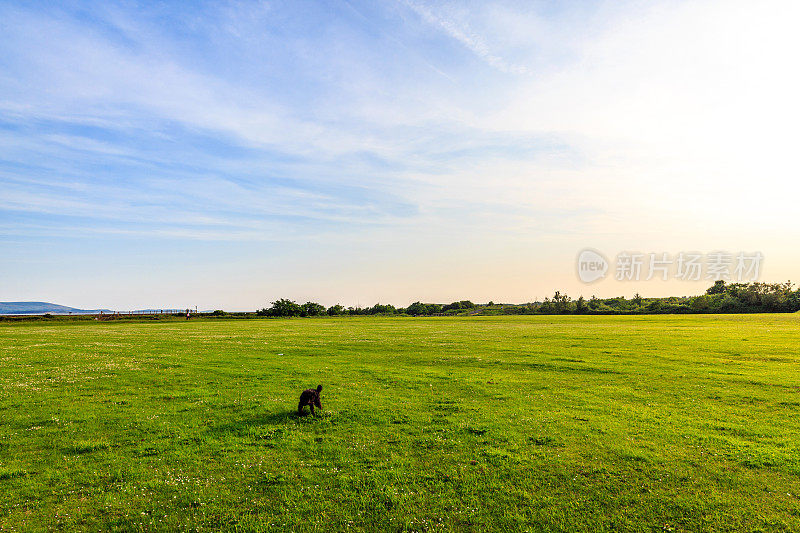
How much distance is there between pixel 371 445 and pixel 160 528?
641 cm

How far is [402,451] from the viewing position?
13.2 metres

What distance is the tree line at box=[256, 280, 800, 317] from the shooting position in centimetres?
13788

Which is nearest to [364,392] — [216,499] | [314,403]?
[314,403]

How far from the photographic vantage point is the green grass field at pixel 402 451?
9.62 metres

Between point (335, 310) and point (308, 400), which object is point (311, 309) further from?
point (308, 400)

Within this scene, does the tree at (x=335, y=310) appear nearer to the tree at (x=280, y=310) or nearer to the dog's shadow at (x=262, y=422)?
the tree at (x=280, y=310)

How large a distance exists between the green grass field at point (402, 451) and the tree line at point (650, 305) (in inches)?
5593

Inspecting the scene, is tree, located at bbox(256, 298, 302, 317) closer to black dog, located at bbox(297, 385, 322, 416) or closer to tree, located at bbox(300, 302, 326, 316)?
tree, located at bbox(300, 302, 326, 316)

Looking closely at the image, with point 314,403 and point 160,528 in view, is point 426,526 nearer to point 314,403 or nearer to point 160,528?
point 160,528

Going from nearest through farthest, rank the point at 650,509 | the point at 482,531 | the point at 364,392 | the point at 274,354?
1. the point at 482,531
2. the point at 650,509
3. the point at 364,392
4. the point at 274,354

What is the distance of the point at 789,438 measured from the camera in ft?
46.6

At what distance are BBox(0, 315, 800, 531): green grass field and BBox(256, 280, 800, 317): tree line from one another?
142055 mm

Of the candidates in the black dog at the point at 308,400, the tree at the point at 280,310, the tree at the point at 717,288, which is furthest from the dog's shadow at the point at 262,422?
the tree at the point at 717,288

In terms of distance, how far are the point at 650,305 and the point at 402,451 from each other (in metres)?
177
